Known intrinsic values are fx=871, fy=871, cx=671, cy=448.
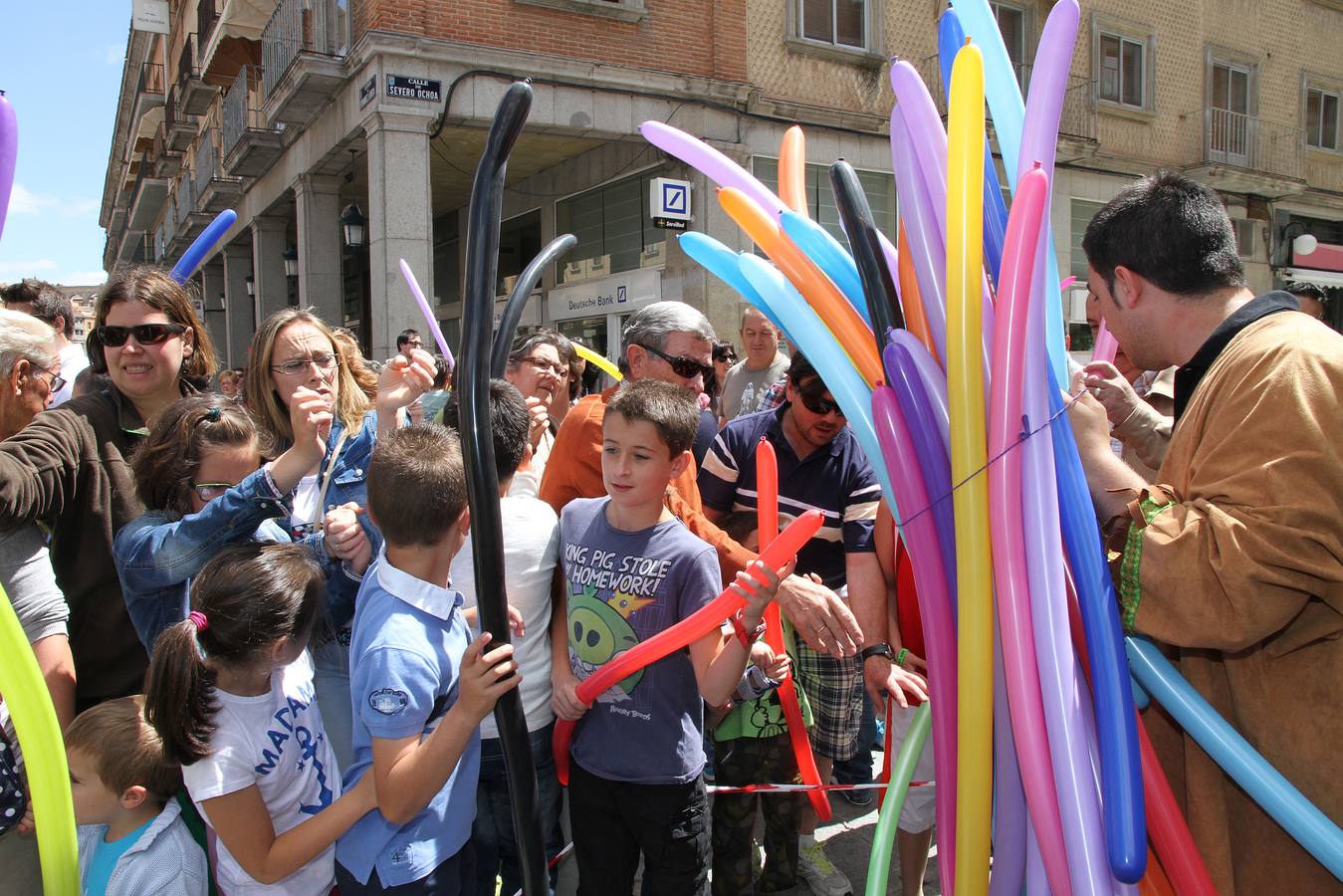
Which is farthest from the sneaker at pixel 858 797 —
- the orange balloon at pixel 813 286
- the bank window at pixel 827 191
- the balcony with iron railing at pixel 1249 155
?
the balcony with iron railing at pixel 1249 155

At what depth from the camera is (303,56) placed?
30.9 ft

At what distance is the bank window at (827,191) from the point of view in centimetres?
1051

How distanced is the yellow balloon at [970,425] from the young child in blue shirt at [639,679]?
0.77 metres

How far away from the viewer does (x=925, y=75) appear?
11344 millimetres

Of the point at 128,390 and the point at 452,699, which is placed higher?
the point at 128,390

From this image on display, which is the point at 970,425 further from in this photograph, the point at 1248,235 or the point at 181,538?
the point at 1248,235

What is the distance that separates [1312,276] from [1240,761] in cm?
1784

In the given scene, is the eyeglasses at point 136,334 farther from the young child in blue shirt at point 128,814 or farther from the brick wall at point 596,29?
the brick wall at point 596,29

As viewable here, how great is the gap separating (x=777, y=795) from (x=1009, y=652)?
1.77 metres

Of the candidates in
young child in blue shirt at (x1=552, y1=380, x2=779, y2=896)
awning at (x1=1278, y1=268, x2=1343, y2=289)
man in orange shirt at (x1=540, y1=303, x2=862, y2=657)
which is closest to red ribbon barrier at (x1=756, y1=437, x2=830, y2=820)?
man in orange shirt at (x1=540, y1=303, x2=862, y2=657)

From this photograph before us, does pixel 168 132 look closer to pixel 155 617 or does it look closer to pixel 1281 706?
pixel 155 617

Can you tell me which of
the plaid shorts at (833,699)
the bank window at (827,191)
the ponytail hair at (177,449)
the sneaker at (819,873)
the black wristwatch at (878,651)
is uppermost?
the bank window at (827,191)

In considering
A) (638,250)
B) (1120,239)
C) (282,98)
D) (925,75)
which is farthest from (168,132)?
(1120,239)

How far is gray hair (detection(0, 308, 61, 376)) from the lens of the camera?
1.91m
